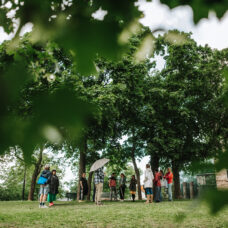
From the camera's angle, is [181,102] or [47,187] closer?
[47,187]

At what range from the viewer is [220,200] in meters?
0.91

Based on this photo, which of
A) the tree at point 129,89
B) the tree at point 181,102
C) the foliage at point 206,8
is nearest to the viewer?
the foliage at point 206,8

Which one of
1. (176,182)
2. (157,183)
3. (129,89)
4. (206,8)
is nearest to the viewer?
(206,8)

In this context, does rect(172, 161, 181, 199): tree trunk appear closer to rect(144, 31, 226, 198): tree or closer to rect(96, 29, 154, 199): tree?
rect(144, 31, 226, 198): tree

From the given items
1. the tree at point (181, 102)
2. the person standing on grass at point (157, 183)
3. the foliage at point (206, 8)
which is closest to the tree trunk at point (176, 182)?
the tree at point (181, 102)

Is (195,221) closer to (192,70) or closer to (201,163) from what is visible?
(201,163)

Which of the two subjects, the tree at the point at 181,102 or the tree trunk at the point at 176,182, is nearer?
the tree at the point at 181,102

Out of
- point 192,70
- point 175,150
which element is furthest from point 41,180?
point 192,70

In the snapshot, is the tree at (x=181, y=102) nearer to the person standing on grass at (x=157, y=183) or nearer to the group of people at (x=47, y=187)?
the person standing on grass at (x=157, y=183)

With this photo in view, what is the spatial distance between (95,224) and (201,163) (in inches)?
202

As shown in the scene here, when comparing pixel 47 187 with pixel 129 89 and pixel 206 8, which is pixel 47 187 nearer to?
pixel 129 89

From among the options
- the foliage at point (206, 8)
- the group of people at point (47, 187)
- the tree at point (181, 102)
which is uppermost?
the tree at point (181, 102)

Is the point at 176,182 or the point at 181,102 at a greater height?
the point at 181,102

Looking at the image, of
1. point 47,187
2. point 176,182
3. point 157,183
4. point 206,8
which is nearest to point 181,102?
point 176,182
